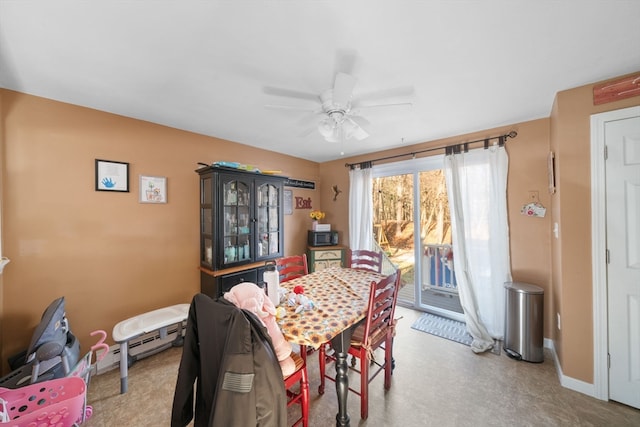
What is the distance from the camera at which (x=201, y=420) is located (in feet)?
3.74

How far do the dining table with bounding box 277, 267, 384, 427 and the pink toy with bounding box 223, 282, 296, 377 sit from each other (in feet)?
0.20

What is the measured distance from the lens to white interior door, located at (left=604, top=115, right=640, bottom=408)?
5.29ft

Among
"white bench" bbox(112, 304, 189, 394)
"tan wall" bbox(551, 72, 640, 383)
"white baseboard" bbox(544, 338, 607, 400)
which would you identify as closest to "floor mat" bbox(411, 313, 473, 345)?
"white baseboard" bbox(544, 338, 607, 400)

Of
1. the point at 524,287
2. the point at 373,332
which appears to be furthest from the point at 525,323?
the point at 373,332

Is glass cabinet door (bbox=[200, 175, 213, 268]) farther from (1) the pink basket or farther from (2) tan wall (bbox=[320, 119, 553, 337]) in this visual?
(2) tan wall (bbox=[320, 119, 553, 337])

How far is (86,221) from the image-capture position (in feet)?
6.64

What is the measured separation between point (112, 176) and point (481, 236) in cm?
398

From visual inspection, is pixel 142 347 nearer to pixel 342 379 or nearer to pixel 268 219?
pixel 268 219

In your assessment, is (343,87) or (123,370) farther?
(123,370)

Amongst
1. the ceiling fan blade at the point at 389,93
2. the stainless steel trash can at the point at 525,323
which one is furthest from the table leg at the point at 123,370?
the stainless steel trash can at the point at 525,323

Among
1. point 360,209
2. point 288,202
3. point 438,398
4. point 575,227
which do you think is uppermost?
point 288,202

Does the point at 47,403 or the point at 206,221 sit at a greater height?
the point at 206,221

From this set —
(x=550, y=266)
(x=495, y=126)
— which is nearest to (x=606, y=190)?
(x=550, y=266)

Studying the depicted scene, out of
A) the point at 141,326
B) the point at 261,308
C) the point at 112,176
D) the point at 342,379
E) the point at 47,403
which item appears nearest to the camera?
the point at 261,308
